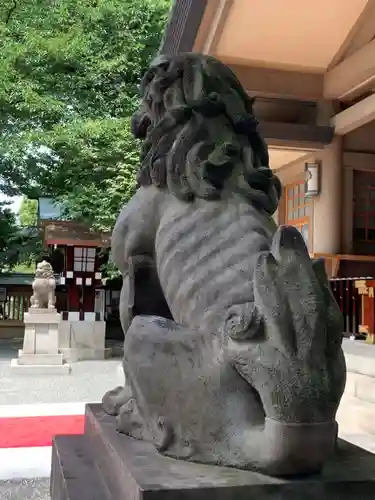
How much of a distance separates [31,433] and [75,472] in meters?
2.77

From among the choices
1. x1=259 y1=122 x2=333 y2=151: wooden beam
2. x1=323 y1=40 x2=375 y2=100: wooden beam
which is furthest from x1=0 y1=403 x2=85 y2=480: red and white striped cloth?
x1=323 y1=40 x2=375 y2=100: wooden beam

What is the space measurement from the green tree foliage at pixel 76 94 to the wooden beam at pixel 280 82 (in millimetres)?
4488

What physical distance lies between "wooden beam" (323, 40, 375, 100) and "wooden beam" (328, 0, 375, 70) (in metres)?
0.20

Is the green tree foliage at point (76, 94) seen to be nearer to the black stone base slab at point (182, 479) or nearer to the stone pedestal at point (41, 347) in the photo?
the stone pedestal at point (41, 347)

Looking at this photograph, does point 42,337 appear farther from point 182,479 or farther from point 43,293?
point 182,479

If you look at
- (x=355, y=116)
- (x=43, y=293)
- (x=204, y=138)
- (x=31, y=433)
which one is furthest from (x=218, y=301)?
(x=43, y=293)

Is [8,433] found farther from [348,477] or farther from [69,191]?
[69,191]

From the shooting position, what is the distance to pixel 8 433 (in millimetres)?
4410

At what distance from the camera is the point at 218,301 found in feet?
5.17

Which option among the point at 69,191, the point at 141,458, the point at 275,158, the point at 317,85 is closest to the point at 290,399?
the point at 141,458

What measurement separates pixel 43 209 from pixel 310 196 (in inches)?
332

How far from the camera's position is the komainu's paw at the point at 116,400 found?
207 centimetres

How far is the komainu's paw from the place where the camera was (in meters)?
2.07

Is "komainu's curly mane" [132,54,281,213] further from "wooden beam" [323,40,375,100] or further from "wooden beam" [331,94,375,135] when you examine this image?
"wooden beam" [323,40,375,100]
